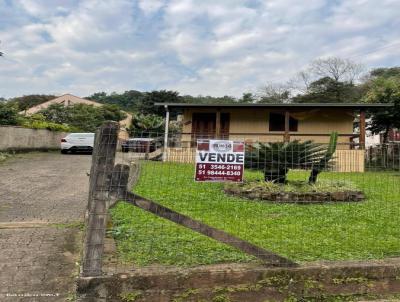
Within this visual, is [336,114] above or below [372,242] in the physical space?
above

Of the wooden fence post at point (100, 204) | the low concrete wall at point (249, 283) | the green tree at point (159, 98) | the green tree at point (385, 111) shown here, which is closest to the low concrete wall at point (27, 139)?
the wooden fence post at point (100, 204)

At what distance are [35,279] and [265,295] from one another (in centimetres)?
231

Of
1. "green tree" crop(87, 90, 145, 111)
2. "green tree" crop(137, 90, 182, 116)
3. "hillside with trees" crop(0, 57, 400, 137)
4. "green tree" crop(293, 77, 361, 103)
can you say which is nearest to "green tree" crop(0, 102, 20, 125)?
"hillside with trees" crop(0, 57, 400, 137)

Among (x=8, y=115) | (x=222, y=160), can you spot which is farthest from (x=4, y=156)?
(x=222, y=160)

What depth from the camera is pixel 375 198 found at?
884cm

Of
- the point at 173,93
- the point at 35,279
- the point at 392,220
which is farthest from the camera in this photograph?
the point at 173,93

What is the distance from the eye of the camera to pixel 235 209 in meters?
7.39

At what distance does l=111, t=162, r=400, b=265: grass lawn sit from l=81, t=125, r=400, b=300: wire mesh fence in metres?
0.01

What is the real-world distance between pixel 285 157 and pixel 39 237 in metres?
4.71

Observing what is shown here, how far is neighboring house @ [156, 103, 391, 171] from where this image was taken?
762 inches

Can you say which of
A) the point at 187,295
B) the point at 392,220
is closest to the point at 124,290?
the point at 187,295

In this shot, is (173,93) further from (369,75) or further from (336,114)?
→ (336,114)

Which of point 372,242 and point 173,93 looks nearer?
point 372,242

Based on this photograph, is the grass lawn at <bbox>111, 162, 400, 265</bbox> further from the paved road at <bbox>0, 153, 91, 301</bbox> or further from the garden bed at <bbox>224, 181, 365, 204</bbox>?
the paved road at <bbox>0, 153, 91, 301</bbox>
